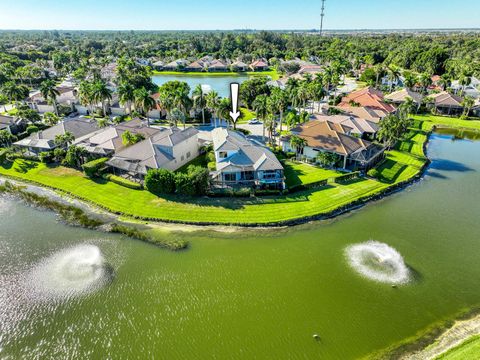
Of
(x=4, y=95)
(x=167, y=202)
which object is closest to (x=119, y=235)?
(x=167, y=202)

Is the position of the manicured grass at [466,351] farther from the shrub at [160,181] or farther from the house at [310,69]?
the house at [310,69]

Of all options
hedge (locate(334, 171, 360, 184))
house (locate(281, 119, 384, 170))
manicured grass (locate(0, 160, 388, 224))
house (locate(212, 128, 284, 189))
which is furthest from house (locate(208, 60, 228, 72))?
hedge (locate(334, 171, 360, 184))

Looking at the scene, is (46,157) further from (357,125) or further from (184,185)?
(357,125)

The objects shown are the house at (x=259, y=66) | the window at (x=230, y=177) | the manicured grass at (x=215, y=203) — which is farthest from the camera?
the house at (x=259, y=66)

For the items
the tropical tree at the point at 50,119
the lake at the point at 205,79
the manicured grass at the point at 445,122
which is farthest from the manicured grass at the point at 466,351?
the lake at the point at 205,79

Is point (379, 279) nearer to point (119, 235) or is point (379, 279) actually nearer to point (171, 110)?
point (119, 235)
